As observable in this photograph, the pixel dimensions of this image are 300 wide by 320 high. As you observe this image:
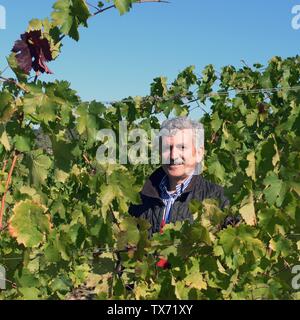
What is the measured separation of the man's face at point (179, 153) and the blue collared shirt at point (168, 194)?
80mm

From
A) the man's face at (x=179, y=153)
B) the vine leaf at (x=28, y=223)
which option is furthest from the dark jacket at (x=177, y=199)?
the vine leaf at (x=28, y=223)

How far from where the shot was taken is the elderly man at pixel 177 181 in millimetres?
3074

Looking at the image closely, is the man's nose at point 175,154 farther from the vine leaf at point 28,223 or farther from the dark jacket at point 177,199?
the vine leaf at point 28,223

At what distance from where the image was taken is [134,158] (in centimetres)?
589

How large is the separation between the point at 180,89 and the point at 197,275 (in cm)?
397

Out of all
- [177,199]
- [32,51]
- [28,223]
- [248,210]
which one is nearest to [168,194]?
[177,199]

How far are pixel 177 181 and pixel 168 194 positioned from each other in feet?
0.38

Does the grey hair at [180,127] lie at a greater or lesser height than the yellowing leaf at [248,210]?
greater

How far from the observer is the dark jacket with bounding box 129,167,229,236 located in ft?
10.4

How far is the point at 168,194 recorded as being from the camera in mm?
3244

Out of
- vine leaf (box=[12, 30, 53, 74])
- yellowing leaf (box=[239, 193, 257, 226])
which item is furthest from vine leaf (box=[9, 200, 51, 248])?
yellowing leaf (box=[239, 193, 257, 226])

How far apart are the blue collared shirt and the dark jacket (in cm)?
2

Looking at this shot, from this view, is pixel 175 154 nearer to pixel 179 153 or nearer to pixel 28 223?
pixel 179 153
